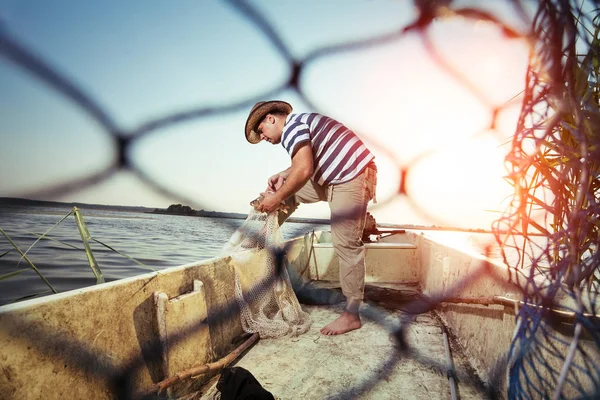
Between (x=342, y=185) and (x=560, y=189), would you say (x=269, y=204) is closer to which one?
(x=342, y=185)

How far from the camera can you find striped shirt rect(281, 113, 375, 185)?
169 cm

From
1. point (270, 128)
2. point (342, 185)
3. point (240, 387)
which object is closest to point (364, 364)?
point (240, 387)

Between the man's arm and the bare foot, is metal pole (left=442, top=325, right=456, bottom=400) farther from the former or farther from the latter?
the man's arm

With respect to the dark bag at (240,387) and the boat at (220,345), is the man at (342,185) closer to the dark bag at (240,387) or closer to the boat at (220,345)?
the boat at (220,345)

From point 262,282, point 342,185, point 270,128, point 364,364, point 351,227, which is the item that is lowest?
point 364,364

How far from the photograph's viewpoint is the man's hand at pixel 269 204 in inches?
67.8

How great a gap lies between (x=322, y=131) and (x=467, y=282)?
3.53ft

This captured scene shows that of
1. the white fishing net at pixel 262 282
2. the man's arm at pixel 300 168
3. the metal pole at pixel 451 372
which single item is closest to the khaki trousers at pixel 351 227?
the man's arm at pixel 300 168

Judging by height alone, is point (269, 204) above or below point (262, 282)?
above

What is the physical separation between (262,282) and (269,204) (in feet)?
1.43

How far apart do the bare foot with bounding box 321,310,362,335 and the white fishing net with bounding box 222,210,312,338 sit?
0.42 ft

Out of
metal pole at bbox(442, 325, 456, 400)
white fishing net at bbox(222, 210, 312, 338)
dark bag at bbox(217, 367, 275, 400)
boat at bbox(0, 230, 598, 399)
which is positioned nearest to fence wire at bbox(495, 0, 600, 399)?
boat at bbox(0, 230, 598, 399)

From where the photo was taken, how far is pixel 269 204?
174cm

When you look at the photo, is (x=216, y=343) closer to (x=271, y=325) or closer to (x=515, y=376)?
(x=271, y=325)
